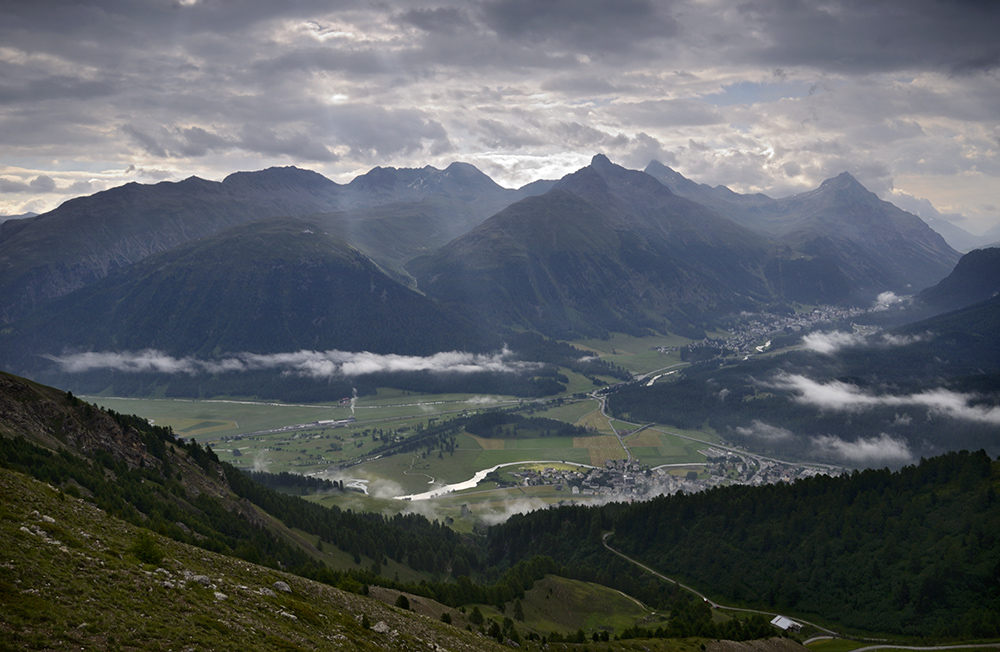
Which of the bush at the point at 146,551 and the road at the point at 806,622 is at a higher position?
the bush at the point at 146,551

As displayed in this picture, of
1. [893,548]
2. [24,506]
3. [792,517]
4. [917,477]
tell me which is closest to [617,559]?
[792,517]

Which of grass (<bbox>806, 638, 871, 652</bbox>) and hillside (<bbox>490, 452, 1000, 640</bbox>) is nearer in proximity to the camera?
grass (<bbox>806, 638, 871, 652</bbox>)

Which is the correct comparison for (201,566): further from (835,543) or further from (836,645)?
(835,543)

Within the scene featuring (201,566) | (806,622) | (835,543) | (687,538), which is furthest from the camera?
(687,538)

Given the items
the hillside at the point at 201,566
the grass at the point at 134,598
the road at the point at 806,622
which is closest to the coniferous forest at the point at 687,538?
the hillside at the point at 201,566

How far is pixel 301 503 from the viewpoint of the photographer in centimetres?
16462

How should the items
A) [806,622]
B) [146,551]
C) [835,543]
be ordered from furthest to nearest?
[835,543], [806,622], [146,551]

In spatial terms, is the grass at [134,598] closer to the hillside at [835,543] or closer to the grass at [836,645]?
the grass at [836,645]

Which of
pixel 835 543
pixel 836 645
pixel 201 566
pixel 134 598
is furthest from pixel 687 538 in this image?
pixel 134 598

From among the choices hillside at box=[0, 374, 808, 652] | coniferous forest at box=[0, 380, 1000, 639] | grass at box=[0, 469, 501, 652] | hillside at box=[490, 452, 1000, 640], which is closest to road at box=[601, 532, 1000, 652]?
coniferous forest at box=[0, 380, 1000, 639]

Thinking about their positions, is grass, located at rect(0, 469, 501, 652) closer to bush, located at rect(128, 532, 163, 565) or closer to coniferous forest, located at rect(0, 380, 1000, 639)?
bush, located at rect(128, 532, 163, 565)

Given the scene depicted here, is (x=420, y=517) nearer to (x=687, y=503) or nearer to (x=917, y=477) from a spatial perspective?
(x=687, y=503)

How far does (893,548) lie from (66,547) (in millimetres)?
150824

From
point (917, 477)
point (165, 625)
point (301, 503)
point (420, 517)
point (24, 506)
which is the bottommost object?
point (420, 517)
